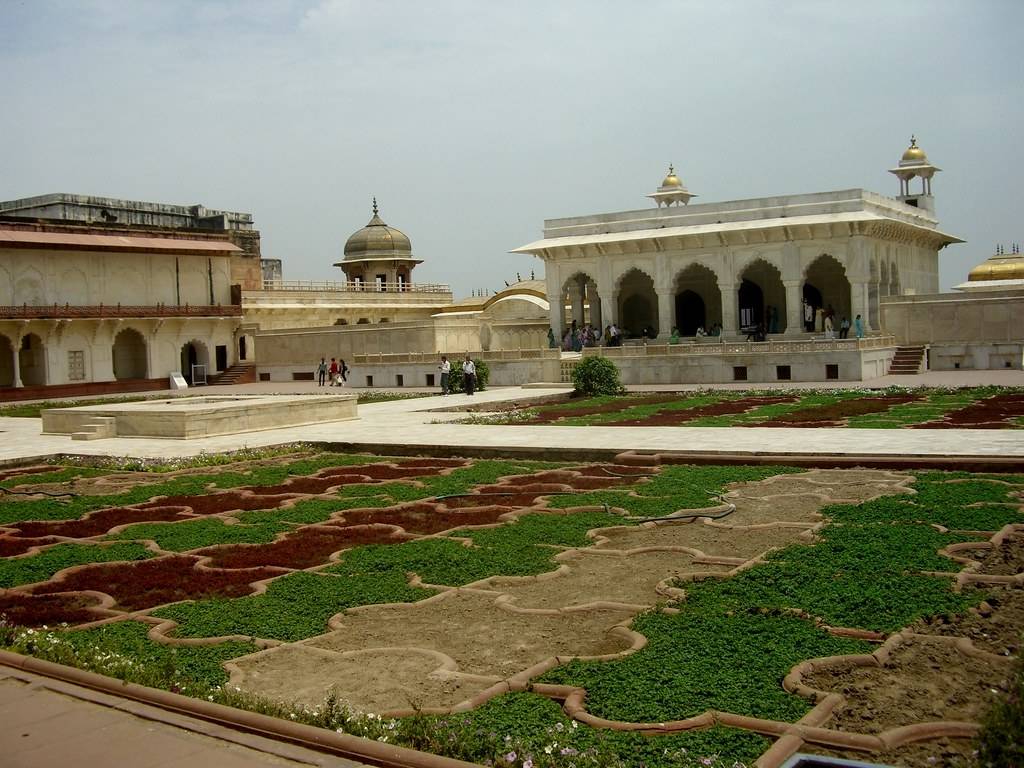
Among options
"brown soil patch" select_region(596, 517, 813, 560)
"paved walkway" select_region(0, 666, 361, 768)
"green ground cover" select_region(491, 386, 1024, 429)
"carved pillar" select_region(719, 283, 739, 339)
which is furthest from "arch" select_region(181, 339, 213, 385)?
"paved walkway" select_region(0, 666, 361, 768)

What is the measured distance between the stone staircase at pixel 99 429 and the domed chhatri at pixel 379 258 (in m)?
33.4

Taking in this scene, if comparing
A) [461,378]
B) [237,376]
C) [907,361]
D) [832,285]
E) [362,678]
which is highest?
[832,285]

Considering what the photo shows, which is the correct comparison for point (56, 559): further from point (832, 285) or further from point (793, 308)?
point (832, 285)

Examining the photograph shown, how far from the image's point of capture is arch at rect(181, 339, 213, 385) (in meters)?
40.2

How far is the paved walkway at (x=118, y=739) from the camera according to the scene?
142 inches

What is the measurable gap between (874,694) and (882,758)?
2.05ft

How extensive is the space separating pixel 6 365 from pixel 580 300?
19747mm

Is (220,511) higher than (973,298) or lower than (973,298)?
lower

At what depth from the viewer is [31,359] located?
3600cm

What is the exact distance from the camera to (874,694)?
13.5 ft

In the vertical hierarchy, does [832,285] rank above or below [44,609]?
above

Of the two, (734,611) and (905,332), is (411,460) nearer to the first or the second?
(734,611)

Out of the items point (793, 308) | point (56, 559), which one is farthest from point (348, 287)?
point (56, 559)

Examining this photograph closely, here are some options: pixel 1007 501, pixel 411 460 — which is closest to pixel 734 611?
pixel 1007 501
